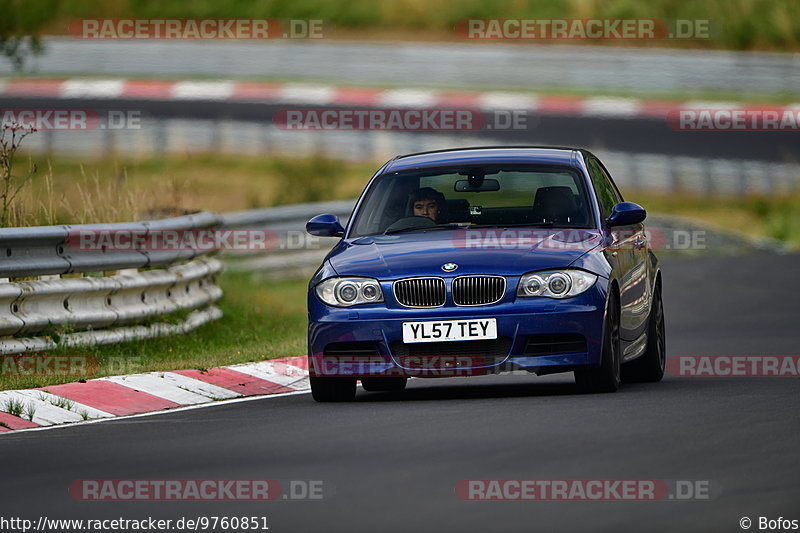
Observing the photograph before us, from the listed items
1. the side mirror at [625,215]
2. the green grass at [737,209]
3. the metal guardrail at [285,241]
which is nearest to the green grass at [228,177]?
the metal guardrail at [285,241]

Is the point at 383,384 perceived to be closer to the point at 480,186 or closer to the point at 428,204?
the point at 428,204

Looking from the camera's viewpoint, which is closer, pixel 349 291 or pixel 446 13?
pixel 349 291

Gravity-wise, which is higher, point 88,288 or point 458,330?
point 458,330

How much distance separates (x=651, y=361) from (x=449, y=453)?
442 cm

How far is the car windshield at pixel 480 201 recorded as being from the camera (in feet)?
38.5

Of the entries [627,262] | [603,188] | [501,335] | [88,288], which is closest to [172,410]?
[501,335]

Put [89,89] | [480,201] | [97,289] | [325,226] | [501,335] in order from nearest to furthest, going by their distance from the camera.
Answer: [501,335], [325,226], [480,201], [97,289], [89,89]

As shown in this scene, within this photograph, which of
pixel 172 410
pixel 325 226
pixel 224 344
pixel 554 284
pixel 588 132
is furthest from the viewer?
pixel 588 132

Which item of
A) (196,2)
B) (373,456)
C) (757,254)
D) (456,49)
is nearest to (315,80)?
(456,49)

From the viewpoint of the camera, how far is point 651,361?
1258 cm

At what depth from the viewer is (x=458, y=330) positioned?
10.6 metres

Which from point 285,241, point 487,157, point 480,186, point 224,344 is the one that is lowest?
Answer: point 285,241

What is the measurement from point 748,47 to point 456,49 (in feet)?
23.8

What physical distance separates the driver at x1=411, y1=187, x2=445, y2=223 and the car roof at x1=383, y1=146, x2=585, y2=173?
29 centimetres
